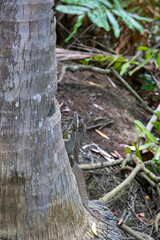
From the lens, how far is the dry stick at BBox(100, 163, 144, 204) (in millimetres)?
2954

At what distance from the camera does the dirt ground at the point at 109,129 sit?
319cm

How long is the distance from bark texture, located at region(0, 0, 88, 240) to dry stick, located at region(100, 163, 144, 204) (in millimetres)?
910

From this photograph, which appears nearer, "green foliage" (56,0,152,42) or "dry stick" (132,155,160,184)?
"dry stick" (132,155,160,184)

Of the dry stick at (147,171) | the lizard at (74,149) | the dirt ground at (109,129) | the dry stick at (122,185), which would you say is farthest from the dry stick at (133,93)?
the lizard at (74,149)

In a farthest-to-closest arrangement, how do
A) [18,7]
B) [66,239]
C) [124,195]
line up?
[124,195], [66,239], [18,7]

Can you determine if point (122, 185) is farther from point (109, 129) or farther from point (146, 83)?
point (146, 83)

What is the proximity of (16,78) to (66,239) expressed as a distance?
98 centimetres

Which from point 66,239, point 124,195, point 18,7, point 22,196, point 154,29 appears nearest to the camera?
point 18,7

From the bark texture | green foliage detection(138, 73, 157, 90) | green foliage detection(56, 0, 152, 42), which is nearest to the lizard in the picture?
the bark texture

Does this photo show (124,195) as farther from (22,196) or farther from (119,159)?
(22,196)

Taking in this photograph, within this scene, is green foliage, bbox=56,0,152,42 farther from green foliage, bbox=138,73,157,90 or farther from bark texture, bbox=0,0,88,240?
bark texture, bbox=0,0,88,240

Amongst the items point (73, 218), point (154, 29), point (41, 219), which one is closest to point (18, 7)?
point (41, 219)

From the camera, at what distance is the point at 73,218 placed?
2088mm

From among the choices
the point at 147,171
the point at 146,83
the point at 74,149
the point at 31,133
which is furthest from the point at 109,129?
the point at 31,133
